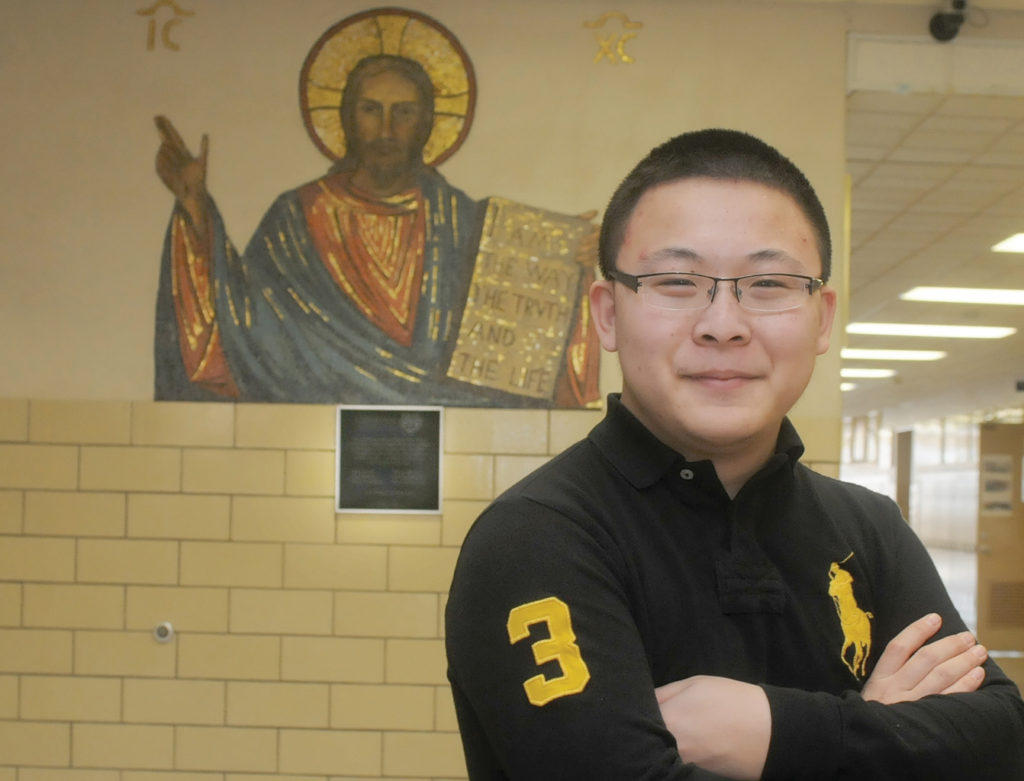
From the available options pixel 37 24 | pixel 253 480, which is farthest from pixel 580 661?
pixel 37 24

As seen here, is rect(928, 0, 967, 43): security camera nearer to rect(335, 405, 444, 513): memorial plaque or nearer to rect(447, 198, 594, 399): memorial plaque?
rect(447, 198, 594, 399): memorial plaque

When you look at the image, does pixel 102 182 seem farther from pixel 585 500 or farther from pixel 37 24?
pixel 585 500

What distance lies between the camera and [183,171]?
374 cm

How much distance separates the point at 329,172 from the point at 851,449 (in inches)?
776

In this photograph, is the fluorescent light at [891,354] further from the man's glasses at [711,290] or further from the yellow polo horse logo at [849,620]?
the man's glasses at [711,290]

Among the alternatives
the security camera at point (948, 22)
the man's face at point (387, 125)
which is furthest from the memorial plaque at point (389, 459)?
the security camera at point (948, 22)

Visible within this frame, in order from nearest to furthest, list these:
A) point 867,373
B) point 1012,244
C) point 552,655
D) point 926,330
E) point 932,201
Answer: point 552,655, point 932,201, point 1012,244, point 926,330, point 867,373

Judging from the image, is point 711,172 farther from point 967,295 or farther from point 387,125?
point 967,295

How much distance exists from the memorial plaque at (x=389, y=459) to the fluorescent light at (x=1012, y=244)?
4458mm

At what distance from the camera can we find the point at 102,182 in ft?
12.3

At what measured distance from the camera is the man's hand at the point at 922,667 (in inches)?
47.0

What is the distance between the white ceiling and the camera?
4.31m

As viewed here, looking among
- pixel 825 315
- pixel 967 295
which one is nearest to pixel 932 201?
pixel 967 295

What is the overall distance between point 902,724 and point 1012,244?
6.32 metres
